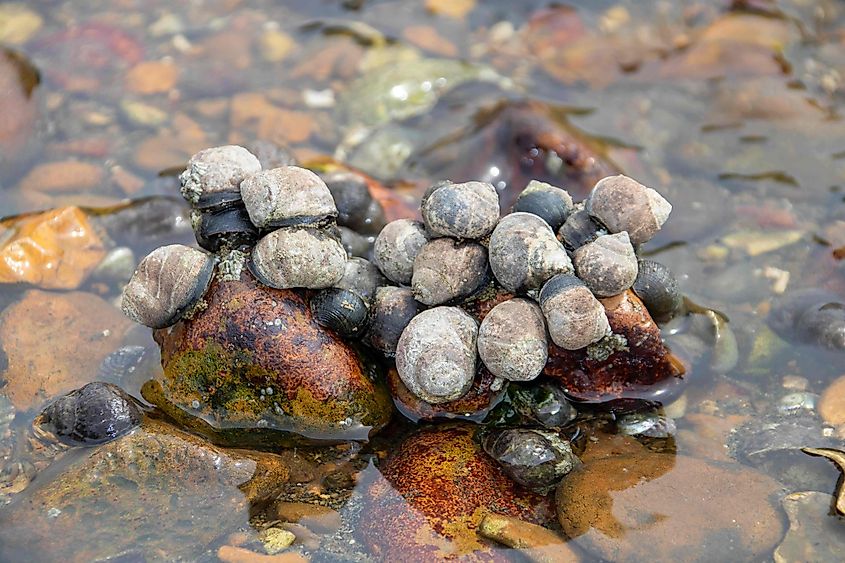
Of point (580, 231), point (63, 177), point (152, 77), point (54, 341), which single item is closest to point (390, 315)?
point (580, 231)

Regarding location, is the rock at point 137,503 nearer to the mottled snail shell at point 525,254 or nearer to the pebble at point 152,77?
the mottled snail shell at point 525,254

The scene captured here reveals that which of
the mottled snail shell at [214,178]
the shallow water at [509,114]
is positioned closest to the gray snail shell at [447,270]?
the mottled snail shell at [214,178]

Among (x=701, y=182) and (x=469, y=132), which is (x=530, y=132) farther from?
(x=701, y=182)

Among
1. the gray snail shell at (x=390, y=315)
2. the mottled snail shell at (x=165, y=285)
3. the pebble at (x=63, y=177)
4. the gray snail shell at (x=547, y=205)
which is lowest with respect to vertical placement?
the pebble at (x=63, y=177)

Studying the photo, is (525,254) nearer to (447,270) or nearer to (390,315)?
(447,270)

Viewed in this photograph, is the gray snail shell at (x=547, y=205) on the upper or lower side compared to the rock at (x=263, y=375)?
upper

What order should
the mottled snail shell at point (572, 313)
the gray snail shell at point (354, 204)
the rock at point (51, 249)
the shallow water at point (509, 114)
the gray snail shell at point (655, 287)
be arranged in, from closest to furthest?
the mottled snail shell at point (572, 313), the gray snail shell at point (655, 287), the gray snail shell at point (354, 204), the rock at point (51, 249), the shallow water at point (509, 114)

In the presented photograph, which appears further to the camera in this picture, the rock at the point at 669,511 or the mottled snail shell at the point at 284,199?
the mottled snail shell at the point at 284,199
